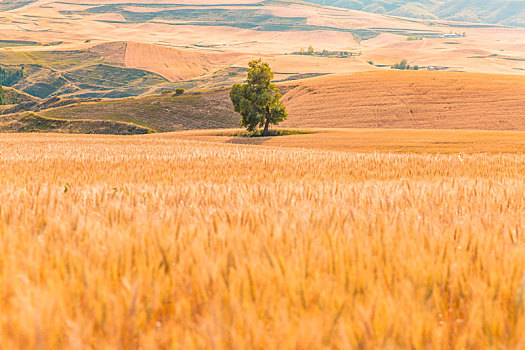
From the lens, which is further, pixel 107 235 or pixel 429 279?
pixel 107 235

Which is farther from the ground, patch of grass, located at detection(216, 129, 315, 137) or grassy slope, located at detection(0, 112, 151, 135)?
grassy slope, located at detection(0, 112, 151, 135)

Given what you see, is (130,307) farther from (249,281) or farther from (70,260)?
(70,260)

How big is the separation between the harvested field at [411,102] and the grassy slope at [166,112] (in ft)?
54.2

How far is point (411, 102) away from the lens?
89125 millimetres

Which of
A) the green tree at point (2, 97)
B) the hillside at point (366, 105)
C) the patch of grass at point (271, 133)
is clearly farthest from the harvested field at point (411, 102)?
the green tree at point (2, 97)

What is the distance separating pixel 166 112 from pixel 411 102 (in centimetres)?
5490

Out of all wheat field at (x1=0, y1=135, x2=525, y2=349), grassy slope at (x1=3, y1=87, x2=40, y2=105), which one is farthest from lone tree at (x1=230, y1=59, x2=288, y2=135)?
grassy slope at (x1=3, y1=87, x2=40, y2=105)

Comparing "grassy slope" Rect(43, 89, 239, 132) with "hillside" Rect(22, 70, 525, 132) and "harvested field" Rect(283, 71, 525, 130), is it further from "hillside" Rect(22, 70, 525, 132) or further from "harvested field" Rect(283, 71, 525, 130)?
"harvested field" Rect(283, 71, 525, 130)

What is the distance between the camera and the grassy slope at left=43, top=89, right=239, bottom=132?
3794 inches

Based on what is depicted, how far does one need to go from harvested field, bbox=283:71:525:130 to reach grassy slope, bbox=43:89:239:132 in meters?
16.5

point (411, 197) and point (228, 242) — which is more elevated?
point (228, 242)

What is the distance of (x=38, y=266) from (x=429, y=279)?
1.56 meters

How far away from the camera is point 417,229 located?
2.53m

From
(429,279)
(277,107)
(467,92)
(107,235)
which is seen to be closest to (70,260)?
(107,235)
